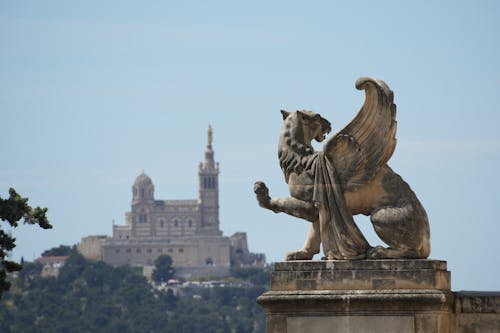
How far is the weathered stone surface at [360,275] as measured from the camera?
1492 cm

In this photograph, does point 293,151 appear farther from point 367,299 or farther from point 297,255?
point 367,299

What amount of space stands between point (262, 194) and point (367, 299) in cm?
140

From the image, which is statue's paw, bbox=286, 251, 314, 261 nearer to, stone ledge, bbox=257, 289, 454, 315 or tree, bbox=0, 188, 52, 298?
stone ledge, bbox=257, 289, 454, 315

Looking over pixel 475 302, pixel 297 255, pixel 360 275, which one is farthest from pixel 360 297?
pixel 475 302

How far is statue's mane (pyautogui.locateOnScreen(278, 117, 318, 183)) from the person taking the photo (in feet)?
51.2

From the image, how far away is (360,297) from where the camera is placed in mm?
14922

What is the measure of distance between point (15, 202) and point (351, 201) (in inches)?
321

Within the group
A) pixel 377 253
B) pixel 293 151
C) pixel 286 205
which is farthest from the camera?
pixel 293 151

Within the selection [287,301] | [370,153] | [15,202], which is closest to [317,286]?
[287,301]

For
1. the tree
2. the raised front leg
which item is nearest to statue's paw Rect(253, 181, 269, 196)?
the raised front leg

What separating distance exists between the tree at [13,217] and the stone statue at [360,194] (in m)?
7.07

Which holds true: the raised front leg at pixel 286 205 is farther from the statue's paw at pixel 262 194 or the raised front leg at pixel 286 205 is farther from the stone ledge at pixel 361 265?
the stone ledge at pixel 361 265

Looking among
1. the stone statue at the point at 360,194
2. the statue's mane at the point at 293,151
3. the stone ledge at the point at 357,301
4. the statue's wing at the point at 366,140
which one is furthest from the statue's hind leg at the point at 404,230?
the statue's mane at the point at 293,151

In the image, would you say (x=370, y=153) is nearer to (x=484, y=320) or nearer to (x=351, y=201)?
(x=351, y=201)
